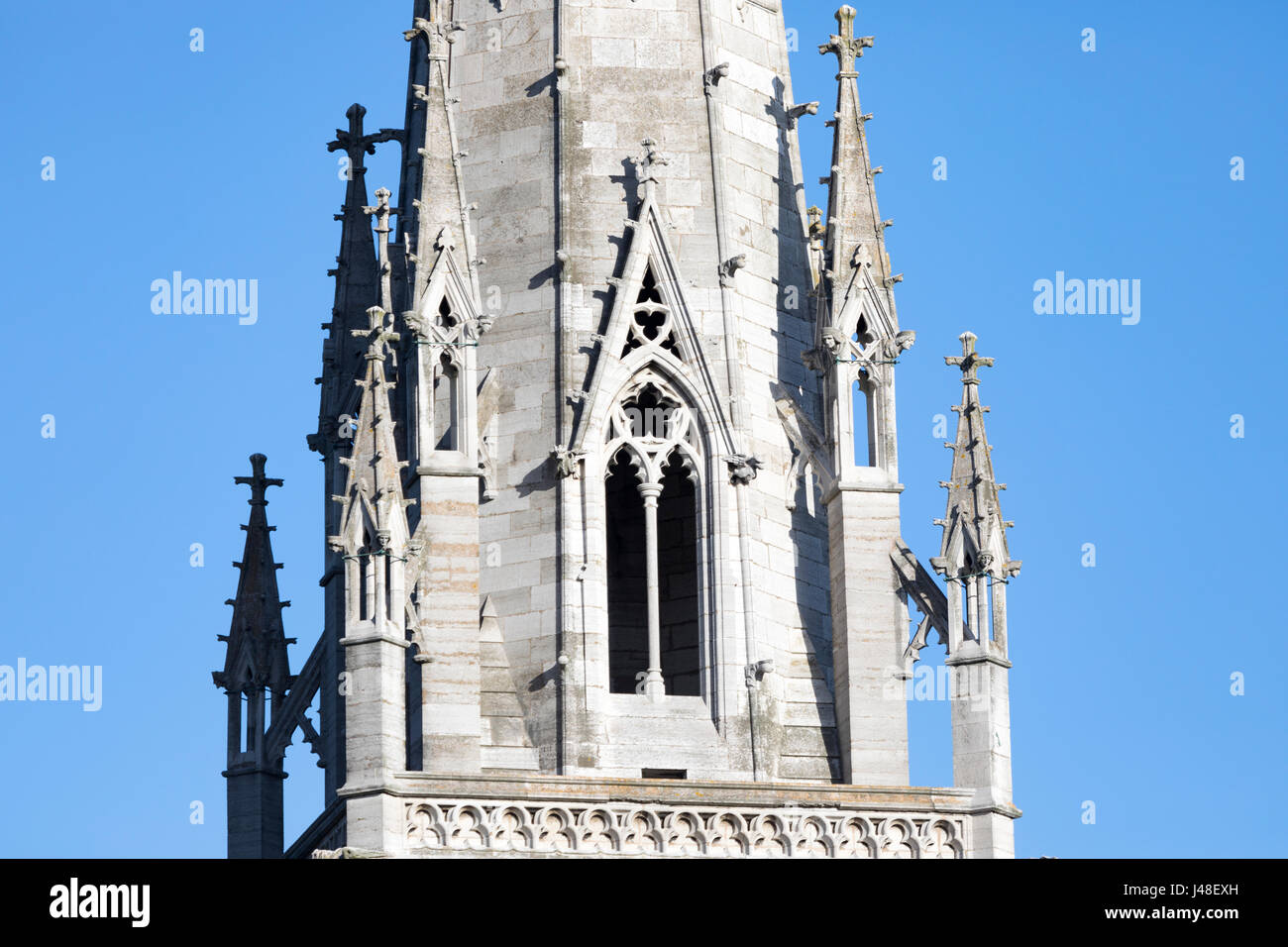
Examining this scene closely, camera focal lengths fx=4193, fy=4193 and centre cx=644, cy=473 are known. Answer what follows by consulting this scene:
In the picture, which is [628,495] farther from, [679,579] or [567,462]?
[567,462]

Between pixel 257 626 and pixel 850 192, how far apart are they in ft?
29.8

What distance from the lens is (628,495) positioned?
52531 millimetres

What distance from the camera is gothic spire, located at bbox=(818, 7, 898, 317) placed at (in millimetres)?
49562

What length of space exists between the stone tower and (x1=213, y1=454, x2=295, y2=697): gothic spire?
14 cm

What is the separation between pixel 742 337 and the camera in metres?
49.7

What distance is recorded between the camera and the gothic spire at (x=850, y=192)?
49.6m

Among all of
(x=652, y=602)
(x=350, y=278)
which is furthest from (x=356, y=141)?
(x=652, y=602)

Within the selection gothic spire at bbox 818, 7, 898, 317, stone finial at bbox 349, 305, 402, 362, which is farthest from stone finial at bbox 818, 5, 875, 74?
stone finial at bbox 349, 305, 402, 362

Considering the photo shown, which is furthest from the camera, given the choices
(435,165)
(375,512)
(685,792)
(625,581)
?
(625,581)

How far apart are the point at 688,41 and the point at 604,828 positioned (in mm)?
10783

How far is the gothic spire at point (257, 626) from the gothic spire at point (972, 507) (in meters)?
8.92

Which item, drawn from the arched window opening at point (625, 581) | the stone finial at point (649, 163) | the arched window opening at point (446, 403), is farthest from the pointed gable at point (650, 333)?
the arched window opening at point (625, 581)

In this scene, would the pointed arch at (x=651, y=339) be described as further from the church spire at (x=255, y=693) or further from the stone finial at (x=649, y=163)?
the church spire at (x=255, y=693)

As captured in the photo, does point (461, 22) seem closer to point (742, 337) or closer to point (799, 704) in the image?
point (742, 337)
